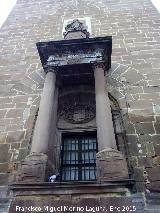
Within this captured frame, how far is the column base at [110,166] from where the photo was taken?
5836mm

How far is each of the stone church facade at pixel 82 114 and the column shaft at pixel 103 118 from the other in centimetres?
2

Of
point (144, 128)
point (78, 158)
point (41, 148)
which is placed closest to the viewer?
point (41, 148)

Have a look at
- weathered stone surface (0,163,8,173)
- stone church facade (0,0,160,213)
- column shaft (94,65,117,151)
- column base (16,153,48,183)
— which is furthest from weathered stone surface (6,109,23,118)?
column base (16,153,48,183)

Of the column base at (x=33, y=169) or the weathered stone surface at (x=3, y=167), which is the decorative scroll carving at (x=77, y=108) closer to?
the weathered stone surface at (x=3, y=167)

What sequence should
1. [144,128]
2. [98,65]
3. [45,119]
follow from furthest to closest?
1. [98,65]
2. [144,128]
3. [45,119]

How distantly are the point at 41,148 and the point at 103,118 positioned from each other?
58.5 inches

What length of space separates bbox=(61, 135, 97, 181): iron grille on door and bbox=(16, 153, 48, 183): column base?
108 cm

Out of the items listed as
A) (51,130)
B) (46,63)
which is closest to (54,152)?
(51,130)

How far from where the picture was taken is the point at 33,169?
613 cm

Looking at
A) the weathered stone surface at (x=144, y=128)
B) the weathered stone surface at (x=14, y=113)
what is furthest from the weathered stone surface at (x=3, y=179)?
the weathered stone surface at (x=144, y=128)

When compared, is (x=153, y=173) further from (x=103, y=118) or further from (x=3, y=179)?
(x=3, y=179)

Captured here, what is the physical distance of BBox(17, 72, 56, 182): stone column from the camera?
6062 mm

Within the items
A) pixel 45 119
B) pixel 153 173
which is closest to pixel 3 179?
pixel 45 119

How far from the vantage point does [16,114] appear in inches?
340
